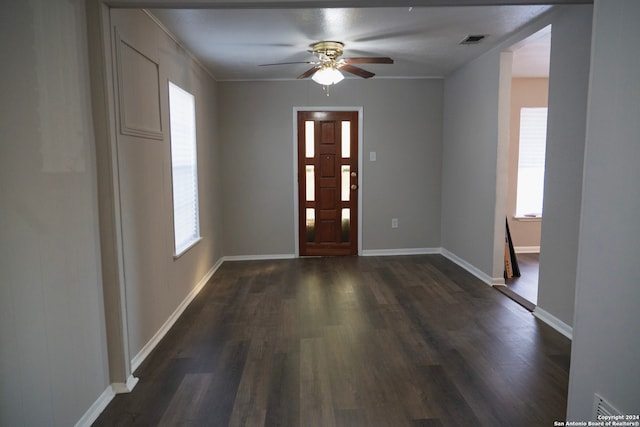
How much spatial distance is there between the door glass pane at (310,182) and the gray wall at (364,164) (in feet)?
0.77

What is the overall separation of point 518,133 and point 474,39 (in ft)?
7.53

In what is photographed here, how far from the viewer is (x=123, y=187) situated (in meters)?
2.47

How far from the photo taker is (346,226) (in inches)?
227

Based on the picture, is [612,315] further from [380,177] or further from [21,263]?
[380,177]

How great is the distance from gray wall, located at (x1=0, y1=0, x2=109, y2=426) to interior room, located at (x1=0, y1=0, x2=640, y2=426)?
0.03 ft

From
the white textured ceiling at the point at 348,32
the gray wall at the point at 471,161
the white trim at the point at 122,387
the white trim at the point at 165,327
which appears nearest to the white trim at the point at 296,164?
the white textured ceiling at the point at 348,32

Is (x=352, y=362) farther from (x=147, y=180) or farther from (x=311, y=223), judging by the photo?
(x=311, y=223)

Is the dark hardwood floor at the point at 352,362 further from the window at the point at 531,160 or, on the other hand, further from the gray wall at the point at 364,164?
the window at the point at 531,160

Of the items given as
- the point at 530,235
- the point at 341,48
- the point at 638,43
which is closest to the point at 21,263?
the point at 638,43

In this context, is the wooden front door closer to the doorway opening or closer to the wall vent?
the doorway opening

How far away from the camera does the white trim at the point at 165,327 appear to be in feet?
8.78

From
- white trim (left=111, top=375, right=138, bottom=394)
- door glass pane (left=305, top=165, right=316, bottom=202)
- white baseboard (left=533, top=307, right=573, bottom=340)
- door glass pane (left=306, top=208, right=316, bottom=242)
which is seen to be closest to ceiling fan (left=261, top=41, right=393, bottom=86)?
door glass pane (left=305, top=165, right=316, bottom=202)

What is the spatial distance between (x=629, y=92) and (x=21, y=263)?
239 cm

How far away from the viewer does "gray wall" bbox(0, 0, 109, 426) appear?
1.55 meters
